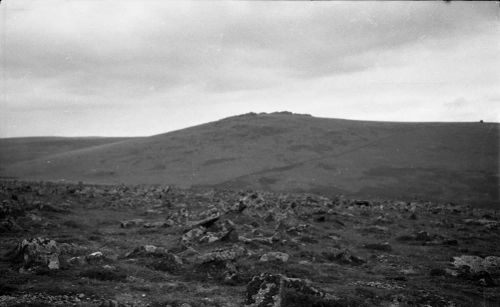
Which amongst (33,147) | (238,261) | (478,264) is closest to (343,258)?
(238,261)

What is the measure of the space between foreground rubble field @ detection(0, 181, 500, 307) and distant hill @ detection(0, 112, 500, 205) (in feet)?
100.0

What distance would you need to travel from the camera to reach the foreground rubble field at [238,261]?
9.21 m

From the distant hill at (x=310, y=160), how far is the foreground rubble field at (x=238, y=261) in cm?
3047

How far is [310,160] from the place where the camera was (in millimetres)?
66312

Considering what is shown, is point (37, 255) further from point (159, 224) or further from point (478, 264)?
point (478, 264)

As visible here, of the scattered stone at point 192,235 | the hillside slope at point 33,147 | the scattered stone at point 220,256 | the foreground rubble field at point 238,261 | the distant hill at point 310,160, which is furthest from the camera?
the hillside slope at point 33,147

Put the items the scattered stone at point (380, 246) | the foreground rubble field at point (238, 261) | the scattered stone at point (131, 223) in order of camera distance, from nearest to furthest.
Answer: the foreground rubble field at point (238, 261) < the scattered stone at point (380, 246) < the scattered stone at point (131, 223)

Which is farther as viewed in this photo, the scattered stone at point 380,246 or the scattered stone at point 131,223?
the scattered stone at point 131,223

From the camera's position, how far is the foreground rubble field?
9211 mm

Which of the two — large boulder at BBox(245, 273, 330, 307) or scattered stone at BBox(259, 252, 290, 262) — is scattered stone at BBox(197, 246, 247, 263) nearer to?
scattered stone at BBox(259, 252, 290, 262)

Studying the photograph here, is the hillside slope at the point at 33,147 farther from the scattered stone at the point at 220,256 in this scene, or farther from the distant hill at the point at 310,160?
the scattered stone at the point at 220,256

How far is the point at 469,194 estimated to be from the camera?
1841 inches

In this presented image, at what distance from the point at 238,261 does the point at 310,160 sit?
54917 mm

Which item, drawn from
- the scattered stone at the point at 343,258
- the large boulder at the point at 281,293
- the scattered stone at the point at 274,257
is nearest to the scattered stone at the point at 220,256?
the scattered stone at the point at 274,257
